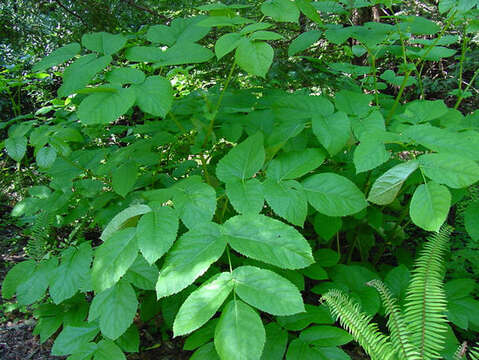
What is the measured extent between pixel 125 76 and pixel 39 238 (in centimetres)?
105

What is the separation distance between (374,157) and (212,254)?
57 centimetres

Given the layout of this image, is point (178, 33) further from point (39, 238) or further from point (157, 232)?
point (39, 238)

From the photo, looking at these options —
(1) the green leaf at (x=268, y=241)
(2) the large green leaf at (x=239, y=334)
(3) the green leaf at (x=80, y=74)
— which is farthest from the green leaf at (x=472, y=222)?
(3) the green leaf at (x=80, y=74)

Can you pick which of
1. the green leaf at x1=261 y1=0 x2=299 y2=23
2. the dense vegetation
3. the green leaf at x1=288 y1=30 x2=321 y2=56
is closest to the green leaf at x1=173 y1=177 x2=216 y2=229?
the dense vegetation

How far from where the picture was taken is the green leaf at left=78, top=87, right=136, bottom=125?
1.08 metres

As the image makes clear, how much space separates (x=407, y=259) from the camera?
210 cm

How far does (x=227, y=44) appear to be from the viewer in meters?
1.16

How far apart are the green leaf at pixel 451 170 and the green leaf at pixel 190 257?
0.63 meters

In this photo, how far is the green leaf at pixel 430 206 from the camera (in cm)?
93

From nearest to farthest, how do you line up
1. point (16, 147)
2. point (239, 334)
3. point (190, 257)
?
point (239, 334)
point (190, 257)
point (16, 147)

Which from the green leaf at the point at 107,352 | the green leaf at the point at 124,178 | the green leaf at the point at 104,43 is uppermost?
the green leaf at the point at 104,43

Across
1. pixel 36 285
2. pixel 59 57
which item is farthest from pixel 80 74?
pixel 36 285

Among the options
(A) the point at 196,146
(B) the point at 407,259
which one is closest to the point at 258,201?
(A) the point at 196,146

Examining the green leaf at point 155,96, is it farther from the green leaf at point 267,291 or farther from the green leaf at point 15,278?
the green leaf at point 15,278
